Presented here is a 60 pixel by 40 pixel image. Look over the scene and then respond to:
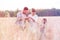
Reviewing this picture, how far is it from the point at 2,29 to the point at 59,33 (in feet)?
1.57

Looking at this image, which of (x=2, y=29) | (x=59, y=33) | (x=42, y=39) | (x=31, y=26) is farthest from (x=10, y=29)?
(x=59, y=33)

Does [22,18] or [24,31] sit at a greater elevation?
[22,18]

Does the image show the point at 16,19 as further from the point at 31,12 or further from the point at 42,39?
the point at 42,39

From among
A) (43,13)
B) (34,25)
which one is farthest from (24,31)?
(43,13)

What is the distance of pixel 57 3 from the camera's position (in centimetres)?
71

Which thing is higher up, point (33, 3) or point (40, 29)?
point (33, 3)

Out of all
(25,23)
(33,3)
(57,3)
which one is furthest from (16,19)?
(57,3)

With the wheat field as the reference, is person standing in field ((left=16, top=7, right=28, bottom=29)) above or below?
above

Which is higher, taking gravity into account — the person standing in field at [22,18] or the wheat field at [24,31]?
the person standing in field at [22,18]

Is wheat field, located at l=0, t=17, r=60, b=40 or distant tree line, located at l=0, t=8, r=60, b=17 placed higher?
distant tree line, located at l=0, t=8, r=60, b=17

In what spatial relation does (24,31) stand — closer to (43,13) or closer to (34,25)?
(34,25)

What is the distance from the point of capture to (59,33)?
69 centimetres

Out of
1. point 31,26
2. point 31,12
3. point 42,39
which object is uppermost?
point 31,12

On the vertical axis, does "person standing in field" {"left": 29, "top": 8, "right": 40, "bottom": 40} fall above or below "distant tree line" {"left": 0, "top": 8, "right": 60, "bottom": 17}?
below
